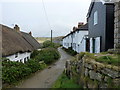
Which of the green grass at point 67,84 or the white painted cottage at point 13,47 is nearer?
the green grass at point 67,84

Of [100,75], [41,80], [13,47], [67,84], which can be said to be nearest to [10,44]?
[13,47]

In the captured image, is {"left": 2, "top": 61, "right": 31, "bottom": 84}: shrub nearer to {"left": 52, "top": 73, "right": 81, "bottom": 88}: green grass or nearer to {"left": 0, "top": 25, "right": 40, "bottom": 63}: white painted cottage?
{"left": 0, "top": 25, "right": 40, "bottom": 63}: white painted cottage

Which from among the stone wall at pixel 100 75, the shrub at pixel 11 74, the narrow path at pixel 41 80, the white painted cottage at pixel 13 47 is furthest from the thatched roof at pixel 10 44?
the stone wall at pixel 100 75

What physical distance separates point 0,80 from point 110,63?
5860 millimetres

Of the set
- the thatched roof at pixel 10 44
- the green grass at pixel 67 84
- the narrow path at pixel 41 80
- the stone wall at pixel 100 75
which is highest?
the thatched roof at pixel 10 44

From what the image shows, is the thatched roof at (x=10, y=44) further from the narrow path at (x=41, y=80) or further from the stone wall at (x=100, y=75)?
the stone wall at (x=100, y=75)

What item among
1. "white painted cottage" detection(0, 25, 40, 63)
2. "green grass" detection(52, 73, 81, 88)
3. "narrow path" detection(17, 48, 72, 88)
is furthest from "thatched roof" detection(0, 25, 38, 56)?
"green grass" detection(52, 73, 81, 88)

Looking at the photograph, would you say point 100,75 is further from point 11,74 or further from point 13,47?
point 13,47

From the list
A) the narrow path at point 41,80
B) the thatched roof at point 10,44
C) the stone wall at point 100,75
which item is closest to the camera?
the stone wall at point 100,75

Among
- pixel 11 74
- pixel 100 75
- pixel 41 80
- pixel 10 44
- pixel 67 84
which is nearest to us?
pixel 100 75

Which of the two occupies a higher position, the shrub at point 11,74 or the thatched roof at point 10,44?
the thatched roof at point 10,44

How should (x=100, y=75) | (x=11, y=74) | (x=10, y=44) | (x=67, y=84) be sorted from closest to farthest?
(x=100, y=75) → (x=67, y=84) → (x=11, y=74) → (x=10, y=44)

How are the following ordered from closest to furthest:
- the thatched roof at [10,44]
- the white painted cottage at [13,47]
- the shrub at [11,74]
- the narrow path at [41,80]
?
the shrub at [11,74] → the narrow path at [41,80] → the thatched roof at [10,44] → the white painted cottage at [13,47]

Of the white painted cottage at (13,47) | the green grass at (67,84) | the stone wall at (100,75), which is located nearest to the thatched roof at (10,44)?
the white painted cottage at (13,47)
